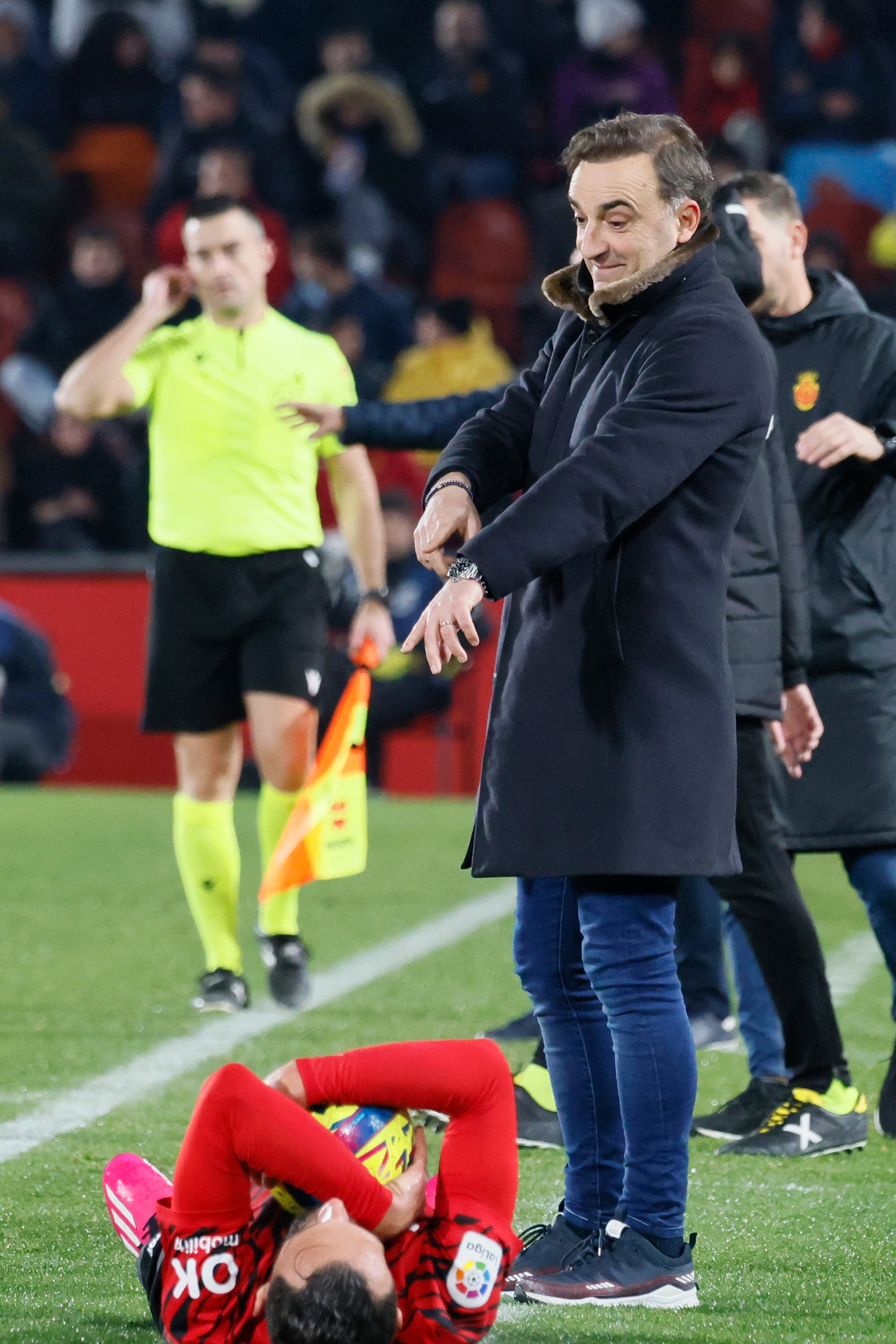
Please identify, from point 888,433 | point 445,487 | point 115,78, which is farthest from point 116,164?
point 445,487

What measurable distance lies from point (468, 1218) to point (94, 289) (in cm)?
1057

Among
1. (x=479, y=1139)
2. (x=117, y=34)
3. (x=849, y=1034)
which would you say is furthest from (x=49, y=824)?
(x=117, y=34)

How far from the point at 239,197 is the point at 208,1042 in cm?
887

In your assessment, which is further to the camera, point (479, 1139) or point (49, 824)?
point (49, 824)

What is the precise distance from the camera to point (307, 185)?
1371 centimetres

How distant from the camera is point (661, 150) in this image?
9.32ft

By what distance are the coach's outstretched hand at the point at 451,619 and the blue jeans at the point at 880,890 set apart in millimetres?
1854

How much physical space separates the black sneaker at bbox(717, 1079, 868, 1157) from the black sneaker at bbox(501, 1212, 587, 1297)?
0.94 meters

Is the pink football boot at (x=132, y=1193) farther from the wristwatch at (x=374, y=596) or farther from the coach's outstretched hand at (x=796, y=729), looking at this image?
the wristwatch at (x=374, y=596)

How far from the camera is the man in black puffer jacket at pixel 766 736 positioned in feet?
12.5

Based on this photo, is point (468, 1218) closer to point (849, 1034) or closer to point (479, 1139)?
point (479, 1139)

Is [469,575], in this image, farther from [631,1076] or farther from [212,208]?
[212,208]

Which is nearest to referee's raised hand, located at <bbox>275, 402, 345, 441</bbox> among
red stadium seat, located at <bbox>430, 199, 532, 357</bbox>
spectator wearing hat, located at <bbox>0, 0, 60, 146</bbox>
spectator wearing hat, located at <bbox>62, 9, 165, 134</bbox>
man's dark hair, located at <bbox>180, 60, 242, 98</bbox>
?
red stadium seat, located at <bbox>430, 199, 532, 357</bbox>

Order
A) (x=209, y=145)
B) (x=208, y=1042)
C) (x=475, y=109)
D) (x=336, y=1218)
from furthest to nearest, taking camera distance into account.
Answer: (x=475, y=109) → (x=209, y=145) → (x=208, y=1042) → (x=336, y=1218)
